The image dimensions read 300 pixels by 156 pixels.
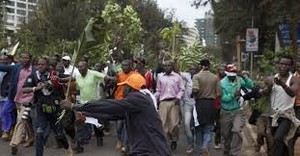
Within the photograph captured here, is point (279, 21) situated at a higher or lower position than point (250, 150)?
higher

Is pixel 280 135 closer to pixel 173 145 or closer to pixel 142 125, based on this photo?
pixel 173 145

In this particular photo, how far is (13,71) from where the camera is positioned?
12273mm

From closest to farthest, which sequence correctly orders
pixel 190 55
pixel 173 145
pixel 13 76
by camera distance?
pixel 13 76 < pixel 173 145 < pixel 190 55

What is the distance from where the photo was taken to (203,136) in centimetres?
1111

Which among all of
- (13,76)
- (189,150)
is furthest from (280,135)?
(13,76)

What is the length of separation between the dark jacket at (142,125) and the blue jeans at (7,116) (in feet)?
24.5

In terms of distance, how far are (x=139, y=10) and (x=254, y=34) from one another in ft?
106

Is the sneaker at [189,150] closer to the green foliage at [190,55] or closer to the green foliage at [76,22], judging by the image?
the green foliage at [190,55]

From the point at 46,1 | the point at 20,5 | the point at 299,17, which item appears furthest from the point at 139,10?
the point at 20,5

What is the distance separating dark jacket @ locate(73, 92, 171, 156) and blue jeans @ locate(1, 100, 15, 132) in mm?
7469

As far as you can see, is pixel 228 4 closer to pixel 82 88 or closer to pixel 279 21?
pixel 279 21

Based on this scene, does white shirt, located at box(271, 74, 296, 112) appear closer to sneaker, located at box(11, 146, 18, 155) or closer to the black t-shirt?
the black t-shirt

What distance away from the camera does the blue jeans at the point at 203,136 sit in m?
11.0

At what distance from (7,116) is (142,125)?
25.7ft
